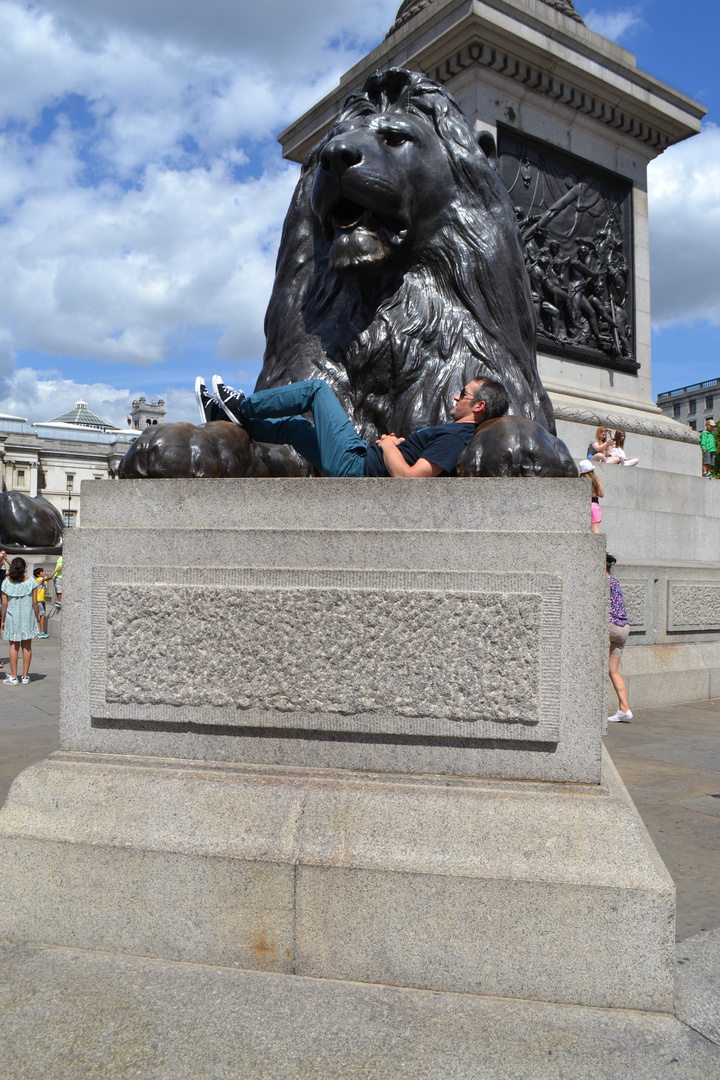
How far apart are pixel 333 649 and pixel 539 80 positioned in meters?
8.67

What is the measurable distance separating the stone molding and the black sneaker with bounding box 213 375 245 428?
6.37 m

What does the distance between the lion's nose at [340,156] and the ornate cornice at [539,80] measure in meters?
6.22

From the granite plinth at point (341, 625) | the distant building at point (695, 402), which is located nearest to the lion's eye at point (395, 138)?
the granite plinth at point (341, 625)

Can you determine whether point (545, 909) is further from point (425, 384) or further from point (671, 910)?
point (425, 384)

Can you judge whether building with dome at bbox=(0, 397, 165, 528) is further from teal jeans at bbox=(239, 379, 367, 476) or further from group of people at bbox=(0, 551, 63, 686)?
teal jeans at bbox=(239, 379, 367, 476)

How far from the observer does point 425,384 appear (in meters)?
3.18

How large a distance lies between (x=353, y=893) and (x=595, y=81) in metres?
9.64

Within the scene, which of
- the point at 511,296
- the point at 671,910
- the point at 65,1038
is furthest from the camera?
the point at 511,296

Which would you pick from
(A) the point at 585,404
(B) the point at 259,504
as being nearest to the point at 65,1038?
(B) the point at 259,504

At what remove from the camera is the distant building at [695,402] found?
270ft

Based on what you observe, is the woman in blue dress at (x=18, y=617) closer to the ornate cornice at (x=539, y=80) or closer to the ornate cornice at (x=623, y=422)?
the ornate cornice at (x=623, y=422)

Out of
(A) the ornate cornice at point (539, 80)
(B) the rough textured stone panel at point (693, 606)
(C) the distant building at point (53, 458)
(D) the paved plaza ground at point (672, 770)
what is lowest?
(D) the paved plaza ground at point (672, 770)

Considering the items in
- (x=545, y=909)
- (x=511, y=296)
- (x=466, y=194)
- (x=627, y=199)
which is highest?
(x=627, y=199)

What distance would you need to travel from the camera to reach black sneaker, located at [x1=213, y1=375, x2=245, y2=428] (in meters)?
2.84
